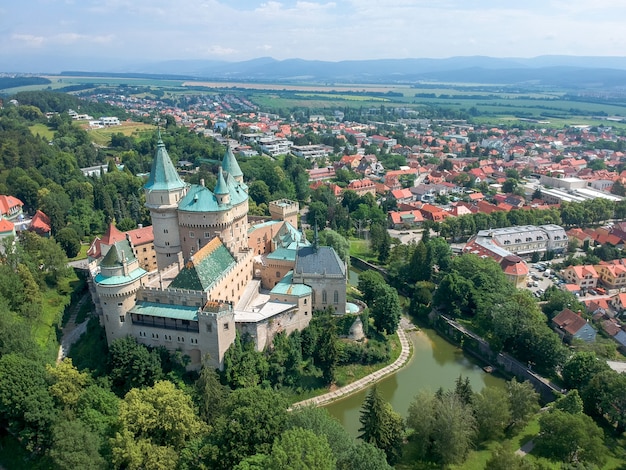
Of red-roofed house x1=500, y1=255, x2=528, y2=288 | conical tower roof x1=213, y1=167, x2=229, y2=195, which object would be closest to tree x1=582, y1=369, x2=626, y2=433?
red-roofed house x1=500, y1=255, x2=528, y2=288

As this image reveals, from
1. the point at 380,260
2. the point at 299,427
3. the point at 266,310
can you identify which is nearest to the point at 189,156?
the point at 380,260

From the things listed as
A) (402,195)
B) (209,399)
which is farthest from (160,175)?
(402,195)

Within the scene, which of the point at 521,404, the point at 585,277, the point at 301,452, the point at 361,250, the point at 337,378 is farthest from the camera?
the point at 361,250

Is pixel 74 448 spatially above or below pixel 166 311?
below

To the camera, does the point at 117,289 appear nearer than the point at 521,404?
No

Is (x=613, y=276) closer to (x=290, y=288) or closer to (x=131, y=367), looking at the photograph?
(x=290, y=288)

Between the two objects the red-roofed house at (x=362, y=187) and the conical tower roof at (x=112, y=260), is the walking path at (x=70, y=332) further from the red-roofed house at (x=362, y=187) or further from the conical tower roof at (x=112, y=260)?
the red-roofed house at (x=362, y=187)

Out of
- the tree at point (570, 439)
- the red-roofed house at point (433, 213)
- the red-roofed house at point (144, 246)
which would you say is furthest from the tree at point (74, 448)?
the red-roofed house at point (433, 213)
